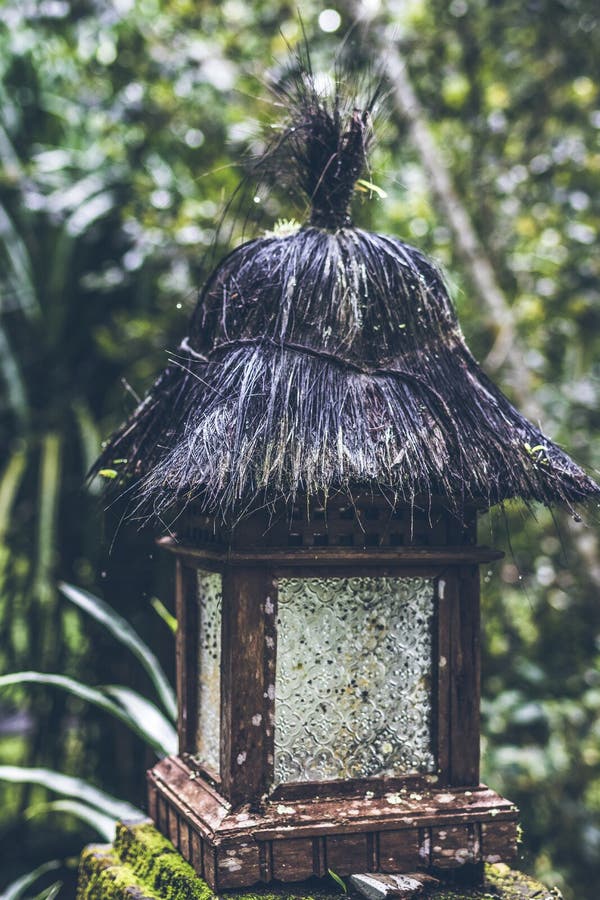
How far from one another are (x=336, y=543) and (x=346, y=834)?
21.0 inches

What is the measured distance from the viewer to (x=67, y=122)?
14.9ft

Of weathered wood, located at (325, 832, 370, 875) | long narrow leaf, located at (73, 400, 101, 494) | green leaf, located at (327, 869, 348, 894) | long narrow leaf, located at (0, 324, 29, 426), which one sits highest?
long narrow leaf, located at (0, 324, 29, 426)

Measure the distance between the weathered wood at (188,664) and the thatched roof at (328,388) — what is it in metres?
0.31

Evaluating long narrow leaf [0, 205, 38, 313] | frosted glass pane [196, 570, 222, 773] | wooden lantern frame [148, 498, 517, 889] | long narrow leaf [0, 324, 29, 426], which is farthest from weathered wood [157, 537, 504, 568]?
long narrow leaf [0, 205, 38, 313]

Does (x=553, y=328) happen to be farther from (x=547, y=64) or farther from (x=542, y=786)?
(x=542, y=786)

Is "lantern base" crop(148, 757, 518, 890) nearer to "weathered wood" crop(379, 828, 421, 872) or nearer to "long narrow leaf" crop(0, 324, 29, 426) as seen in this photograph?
"weathered wood" crop(379, 828, 421, 872)

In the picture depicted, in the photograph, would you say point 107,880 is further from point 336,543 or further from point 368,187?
point 368,187

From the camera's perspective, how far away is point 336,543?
158 centimetres

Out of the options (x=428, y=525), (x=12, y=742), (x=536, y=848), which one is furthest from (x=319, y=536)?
(x=12, y=742)

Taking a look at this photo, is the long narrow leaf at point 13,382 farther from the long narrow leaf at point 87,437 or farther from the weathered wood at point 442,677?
the weathered wood at point 442,677

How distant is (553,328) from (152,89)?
2563mm

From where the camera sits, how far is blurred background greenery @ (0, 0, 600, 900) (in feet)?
11.7

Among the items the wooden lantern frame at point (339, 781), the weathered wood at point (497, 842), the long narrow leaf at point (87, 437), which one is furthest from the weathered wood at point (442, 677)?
the long narrow leaf at point (87, 437)

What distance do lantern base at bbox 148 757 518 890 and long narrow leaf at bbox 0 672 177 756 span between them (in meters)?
0.51
